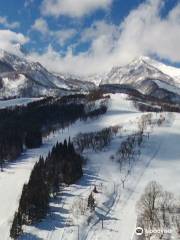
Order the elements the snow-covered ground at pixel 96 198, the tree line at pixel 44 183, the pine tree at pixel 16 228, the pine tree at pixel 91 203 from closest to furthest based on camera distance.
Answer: the pine tree at pixel 16 228 → the snow-covered ground at pixel 96 198 → the tree line at pixel 44 183 → the pine tree at pixel 91 203

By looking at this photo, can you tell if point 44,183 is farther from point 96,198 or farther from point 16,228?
point 16,228

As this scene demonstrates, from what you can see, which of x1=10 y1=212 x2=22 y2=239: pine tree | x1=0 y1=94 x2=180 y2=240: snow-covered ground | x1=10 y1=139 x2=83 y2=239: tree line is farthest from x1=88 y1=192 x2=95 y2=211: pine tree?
x1=10 y1=212 x2=22 y2=239: pine tree

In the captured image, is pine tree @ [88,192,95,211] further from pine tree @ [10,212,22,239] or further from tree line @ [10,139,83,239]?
pine tree @ [10,212,22,239]

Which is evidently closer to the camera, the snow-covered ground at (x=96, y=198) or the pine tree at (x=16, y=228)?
the pine tree at (x=16, y=228)

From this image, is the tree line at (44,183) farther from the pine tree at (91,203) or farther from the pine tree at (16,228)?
the pine tree at (91,203)

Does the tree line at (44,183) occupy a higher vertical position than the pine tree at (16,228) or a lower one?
higher

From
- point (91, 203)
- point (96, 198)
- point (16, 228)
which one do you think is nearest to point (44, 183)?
point (96, 198)

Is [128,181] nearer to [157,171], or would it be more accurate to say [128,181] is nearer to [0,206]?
[157,171]

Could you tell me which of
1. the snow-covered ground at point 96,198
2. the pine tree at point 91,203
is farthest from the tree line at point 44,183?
the pine tree at point 91,203
